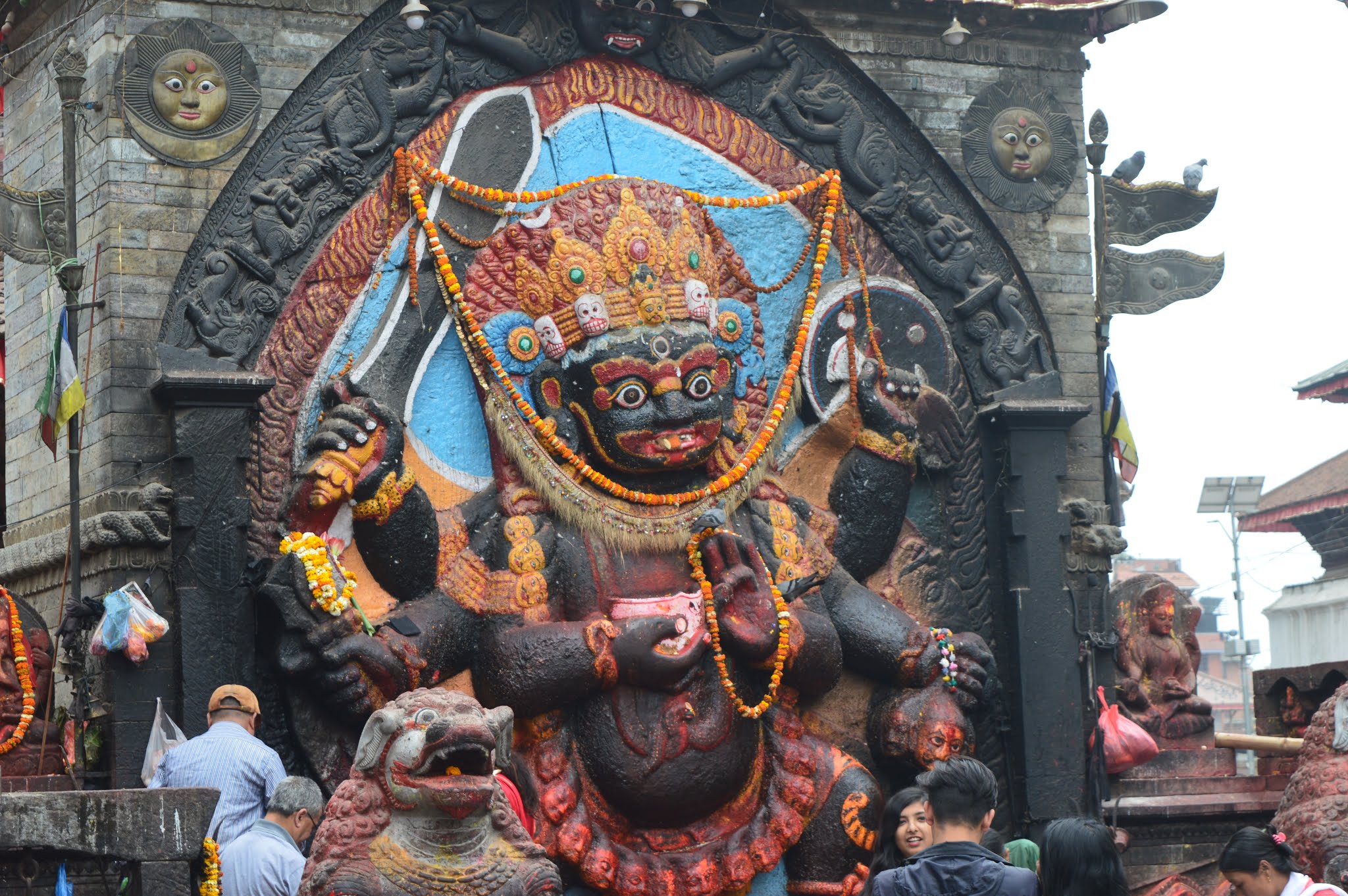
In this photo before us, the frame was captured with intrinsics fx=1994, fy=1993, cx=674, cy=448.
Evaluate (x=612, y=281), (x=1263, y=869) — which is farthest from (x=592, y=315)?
(x=1263, y=869)

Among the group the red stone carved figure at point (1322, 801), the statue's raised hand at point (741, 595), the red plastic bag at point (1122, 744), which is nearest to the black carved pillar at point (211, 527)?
the statue's raised hand at point (741, 595)

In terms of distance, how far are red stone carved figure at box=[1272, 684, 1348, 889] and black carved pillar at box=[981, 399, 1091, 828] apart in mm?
1599

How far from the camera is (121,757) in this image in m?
10.1

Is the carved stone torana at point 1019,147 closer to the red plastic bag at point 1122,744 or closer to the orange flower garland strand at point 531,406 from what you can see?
the orange flower garland strand at point 531,406

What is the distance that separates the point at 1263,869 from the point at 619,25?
6.71 meters

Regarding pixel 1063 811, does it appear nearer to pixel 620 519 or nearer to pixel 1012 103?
pixel 620 519

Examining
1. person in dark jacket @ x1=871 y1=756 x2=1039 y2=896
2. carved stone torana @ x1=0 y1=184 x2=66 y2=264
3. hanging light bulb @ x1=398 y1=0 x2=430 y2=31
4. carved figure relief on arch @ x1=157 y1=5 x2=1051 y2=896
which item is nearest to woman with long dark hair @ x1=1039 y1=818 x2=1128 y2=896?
person in dark jacket @ x1=871 y1=756 x2=1039 y2=896

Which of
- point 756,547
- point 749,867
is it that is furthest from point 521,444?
point 749,867

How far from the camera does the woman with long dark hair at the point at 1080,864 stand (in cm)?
660

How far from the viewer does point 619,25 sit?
11891mm

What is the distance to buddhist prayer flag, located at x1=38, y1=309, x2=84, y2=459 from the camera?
10359mm

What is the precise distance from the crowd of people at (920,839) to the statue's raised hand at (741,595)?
1.54m

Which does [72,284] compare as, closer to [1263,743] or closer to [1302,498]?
[1263,743]

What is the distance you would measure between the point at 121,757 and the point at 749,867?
347 cm
